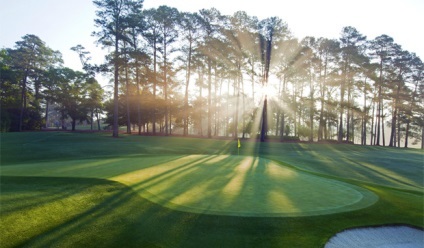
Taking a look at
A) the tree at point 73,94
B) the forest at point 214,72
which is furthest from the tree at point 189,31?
the tree at point 73,94

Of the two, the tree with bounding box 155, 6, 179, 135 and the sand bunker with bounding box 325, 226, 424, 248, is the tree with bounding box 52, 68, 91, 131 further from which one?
the sand bunker with bounding box 325, 226, 424, 248

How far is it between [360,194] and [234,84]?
41663 mm

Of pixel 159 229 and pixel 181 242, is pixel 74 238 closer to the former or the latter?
pixel 159 229

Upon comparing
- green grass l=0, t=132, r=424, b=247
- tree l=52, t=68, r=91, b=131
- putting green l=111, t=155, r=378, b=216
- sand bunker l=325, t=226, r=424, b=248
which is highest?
tree l=52, t=68, r=91, b=131

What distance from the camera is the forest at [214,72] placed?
125ft

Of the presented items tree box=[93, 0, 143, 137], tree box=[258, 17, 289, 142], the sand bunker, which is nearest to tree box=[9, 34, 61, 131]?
tree box=[93, 0, 143, 137]

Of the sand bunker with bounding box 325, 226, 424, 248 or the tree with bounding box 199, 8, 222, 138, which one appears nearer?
the sand bunker with bounding box 325, 226, 424, 248

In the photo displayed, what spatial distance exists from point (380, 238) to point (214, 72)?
39763mm

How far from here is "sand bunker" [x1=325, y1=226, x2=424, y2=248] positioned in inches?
222

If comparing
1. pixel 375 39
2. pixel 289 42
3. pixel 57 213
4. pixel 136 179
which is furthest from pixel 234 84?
pixel 57 213

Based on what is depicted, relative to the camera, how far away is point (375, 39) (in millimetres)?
49562

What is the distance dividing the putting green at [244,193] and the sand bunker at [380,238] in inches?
31.8

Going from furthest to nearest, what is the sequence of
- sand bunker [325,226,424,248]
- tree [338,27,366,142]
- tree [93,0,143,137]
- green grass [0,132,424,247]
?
1. tree [338,27,366,142]
2. tree [93,0,143,137]
3. sand bunker [325,226,424,248]
4. green grass [0,132,424,247]

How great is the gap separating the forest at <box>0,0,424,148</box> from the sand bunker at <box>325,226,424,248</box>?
31.9m
